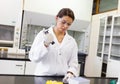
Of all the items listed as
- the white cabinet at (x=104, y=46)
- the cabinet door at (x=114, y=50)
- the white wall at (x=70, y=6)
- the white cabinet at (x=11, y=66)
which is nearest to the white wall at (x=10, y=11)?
the white wall at (x=70, y=6)

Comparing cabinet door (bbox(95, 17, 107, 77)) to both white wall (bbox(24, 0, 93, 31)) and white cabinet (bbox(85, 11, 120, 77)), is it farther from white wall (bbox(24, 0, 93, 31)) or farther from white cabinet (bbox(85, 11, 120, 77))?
white wall (bbox(24, 0, 93, 31))

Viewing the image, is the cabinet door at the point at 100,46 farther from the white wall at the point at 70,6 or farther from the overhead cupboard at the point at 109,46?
the white wall at the point at 70,6

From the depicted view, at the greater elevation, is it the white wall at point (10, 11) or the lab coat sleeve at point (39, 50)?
the white wall at point (10, 11)

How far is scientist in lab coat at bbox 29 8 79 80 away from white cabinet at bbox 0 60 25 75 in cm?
160

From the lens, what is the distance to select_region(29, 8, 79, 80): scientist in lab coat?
1502mm

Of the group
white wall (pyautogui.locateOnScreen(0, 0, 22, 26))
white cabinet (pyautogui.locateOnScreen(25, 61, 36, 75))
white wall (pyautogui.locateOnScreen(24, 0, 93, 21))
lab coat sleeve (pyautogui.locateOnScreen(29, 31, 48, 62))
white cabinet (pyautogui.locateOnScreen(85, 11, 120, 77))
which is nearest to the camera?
lab coat sleeve (pyautogui.locateOnScreen(29, 31, 48, 62))

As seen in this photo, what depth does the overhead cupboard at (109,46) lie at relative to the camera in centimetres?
349

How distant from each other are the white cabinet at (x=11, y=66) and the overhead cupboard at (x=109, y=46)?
5.55 ft

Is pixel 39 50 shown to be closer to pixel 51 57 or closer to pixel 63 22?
pixel 51 57

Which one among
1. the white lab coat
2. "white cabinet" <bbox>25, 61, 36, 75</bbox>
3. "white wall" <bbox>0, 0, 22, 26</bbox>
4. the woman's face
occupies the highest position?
"white wall" <bbox>0, 0, 22, 26</bbox>

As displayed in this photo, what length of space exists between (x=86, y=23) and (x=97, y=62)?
0.95 metres

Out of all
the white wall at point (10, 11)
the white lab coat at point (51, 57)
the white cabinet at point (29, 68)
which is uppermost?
the white wall at point (10, 11)

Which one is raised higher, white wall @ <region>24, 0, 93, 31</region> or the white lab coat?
white wall @ <region>24, 0, 93, 31</region>

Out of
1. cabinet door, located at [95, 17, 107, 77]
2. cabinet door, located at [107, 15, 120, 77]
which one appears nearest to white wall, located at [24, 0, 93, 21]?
cabinet door, located at [95, 17, 107, 77]
